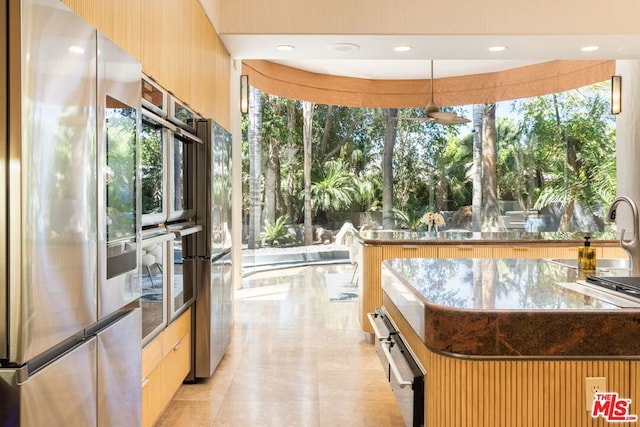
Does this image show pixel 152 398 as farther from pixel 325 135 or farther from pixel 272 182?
pixel 325 135

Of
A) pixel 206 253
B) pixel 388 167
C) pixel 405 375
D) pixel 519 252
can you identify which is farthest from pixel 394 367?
pixel 388 167

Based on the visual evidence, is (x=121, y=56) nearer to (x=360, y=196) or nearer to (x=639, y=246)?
(x=639, y=246)

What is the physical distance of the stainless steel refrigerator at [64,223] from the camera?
3.16ft

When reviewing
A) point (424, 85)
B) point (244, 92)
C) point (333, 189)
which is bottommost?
point (333, 189)

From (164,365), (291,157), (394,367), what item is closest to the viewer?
(394,367)

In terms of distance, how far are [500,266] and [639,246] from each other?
0.55 meters

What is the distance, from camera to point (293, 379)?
9.99 ft

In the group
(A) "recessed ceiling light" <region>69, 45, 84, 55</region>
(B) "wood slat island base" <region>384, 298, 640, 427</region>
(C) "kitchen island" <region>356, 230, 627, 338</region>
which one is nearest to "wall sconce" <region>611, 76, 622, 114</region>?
(C) "kitchen island" <region>356, 230, 627, 338</region>

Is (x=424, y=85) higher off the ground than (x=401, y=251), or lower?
higher

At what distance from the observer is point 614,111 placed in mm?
5215

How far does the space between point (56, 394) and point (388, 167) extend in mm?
8241

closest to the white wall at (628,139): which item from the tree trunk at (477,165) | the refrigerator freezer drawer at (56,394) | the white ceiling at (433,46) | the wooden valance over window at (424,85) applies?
the wooden valance over window at (424,85)

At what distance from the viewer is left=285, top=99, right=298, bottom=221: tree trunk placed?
864cm

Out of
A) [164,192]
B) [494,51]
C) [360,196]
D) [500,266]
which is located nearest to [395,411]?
[500,266]
